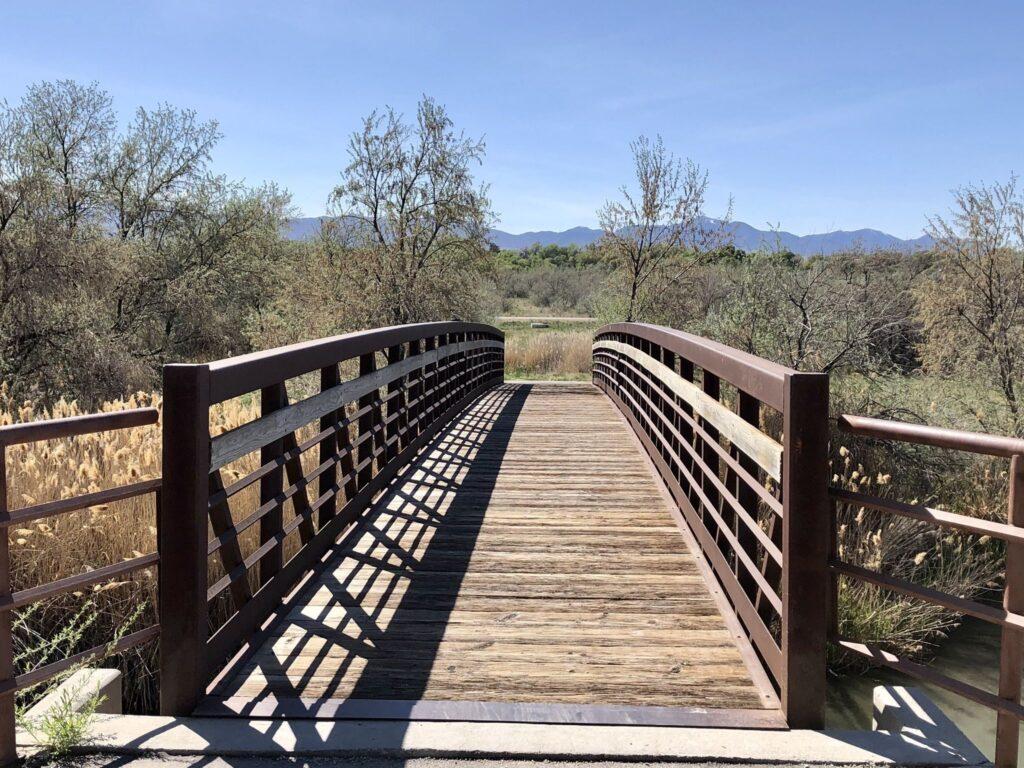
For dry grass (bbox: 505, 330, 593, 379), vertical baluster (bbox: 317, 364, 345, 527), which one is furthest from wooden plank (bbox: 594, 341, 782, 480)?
dry grass (bbox: 505, 330, 593, 379)

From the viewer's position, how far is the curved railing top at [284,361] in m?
3.41

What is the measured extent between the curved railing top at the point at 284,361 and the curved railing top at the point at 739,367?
2100mm

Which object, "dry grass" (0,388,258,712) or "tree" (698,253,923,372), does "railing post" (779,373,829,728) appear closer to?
"dry grass" (0,388,258,712)

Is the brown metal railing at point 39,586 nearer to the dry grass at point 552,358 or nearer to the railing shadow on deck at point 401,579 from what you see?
the railing shadow on deck at point 401,579

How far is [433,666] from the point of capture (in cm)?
358

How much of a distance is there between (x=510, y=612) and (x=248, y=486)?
5.82 feet

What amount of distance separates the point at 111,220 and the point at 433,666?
22495 millimetres

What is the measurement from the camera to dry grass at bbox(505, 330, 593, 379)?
26.7 m

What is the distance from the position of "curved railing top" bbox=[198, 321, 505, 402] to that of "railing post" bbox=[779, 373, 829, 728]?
2111 mm

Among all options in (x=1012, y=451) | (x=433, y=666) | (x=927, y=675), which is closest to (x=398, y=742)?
(x=433, y=666)

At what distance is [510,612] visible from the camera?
166 inches

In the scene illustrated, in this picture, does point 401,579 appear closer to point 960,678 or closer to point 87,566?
point 87,566

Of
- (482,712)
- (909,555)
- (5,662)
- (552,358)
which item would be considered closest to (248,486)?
(5,662)

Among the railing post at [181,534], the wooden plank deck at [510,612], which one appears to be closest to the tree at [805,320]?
the wooden plank deck at [510,612]
